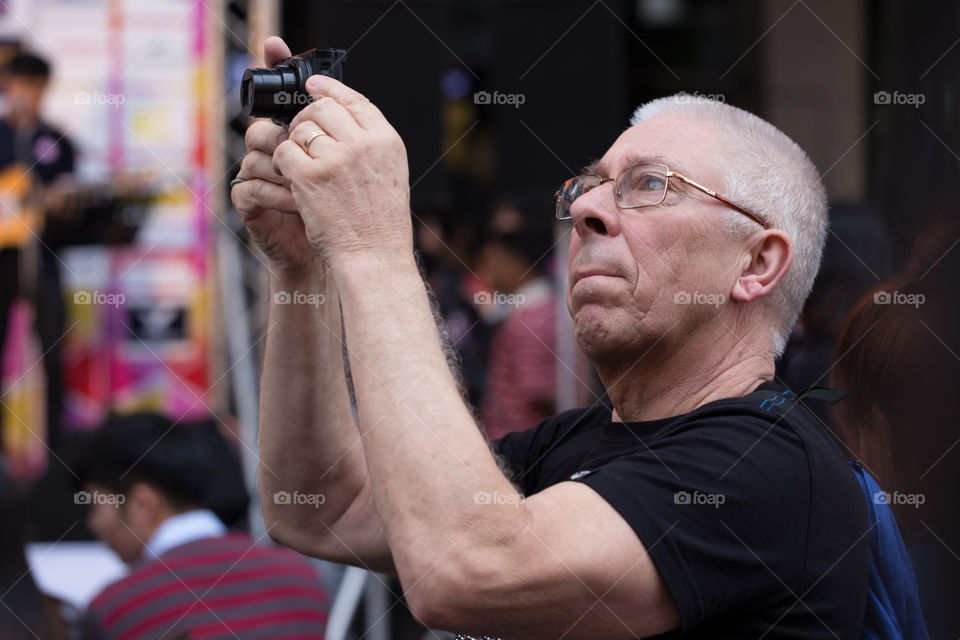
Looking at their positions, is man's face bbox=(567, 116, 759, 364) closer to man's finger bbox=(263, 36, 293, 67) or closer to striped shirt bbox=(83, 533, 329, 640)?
man's finger bbox=(263, 36, 293, 67)

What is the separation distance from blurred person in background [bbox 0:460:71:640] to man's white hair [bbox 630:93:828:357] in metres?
1.41

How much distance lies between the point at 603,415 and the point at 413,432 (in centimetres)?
57

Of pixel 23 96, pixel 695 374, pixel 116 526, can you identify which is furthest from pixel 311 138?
pixel 23 96

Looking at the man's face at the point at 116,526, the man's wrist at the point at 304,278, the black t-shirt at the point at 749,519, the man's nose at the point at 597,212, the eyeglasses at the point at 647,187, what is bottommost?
the man's face at the point at 116,526

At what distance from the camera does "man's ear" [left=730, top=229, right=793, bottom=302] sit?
135cm

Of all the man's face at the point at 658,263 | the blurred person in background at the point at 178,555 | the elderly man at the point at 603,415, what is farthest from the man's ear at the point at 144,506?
the man's face at the point at 658,263

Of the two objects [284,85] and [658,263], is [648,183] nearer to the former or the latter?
[658,263]

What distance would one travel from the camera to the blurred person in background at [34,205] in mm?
5004

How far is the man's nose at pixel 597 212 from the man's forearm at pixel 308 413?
35 cm

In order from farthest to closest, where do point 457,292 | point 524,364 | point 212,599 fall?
point 457,292 → point 524,364 → point 212,599

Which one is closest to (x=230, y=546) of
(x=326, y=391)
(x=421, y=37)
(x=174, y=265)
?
(x=326, y=391)

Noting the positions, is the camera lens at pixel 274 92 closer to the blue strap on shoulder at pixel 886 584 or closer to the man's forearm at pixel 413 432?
the man's forearm at pixel 413 432

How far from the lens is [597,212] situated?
137cm

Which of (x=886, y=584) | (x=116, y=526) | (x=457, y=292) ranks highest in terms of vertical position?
(x=886, y=584)
